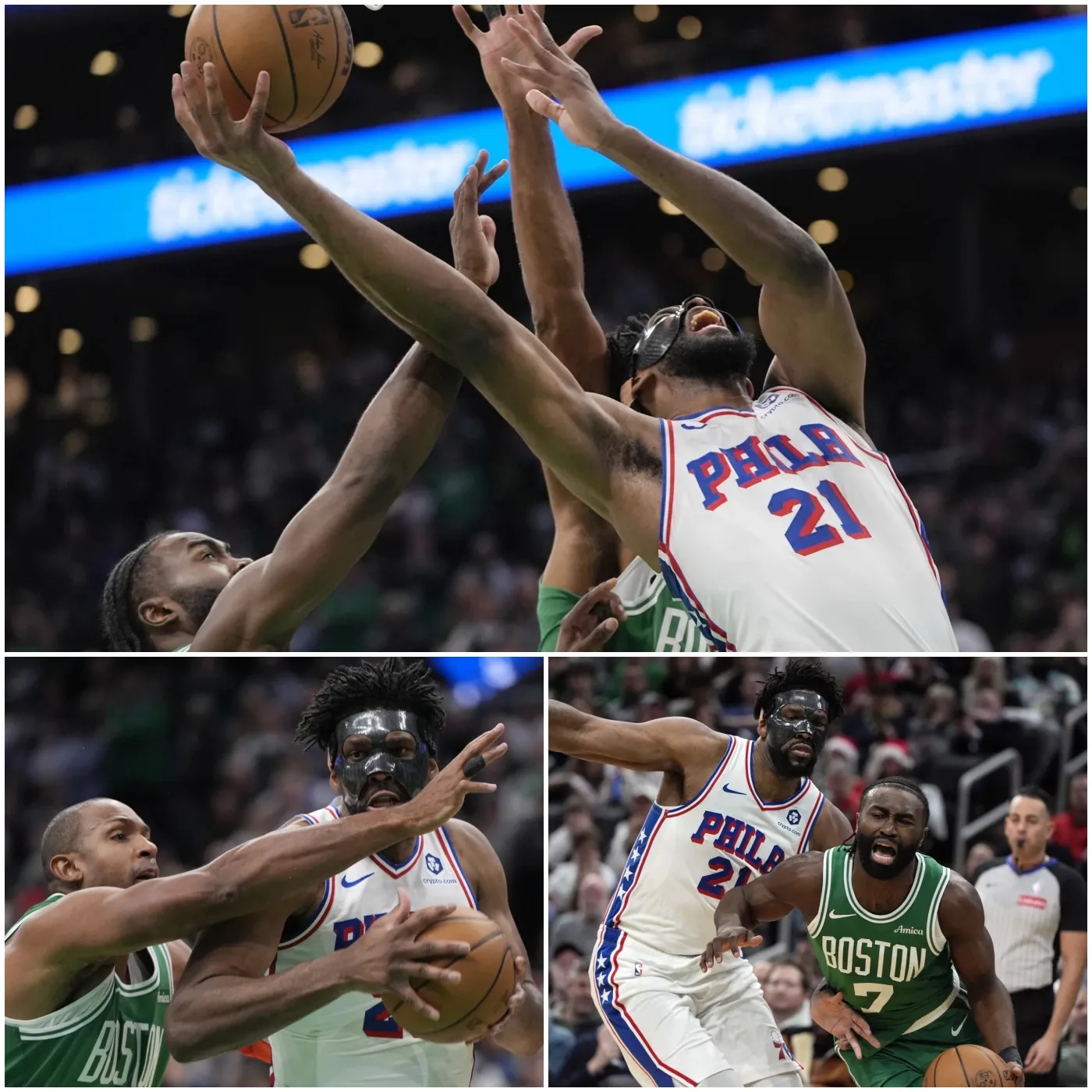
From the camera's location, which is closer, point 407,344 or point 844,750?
Answer: point 844,750

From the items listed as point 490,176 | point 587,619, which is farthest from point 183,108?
point 587,619

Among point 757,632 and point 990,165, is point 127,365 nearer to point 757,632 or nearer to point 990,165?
point 990,165

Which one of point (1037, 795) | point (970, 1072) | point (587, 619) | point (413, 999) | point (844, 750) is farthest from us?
point (1037, 795)

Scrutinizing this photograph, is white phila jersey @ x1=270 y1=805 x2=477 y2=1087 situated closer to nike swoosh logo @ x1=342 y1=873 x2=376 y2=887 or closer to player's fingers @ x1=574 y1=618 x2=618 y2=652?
nike swoosh logo @ x1=342 y1=873 x2=376 y2=887

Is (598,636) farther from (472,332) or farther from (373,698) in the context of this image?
(472,332)

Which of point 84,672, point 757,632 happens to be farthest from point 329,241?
point 84,672
